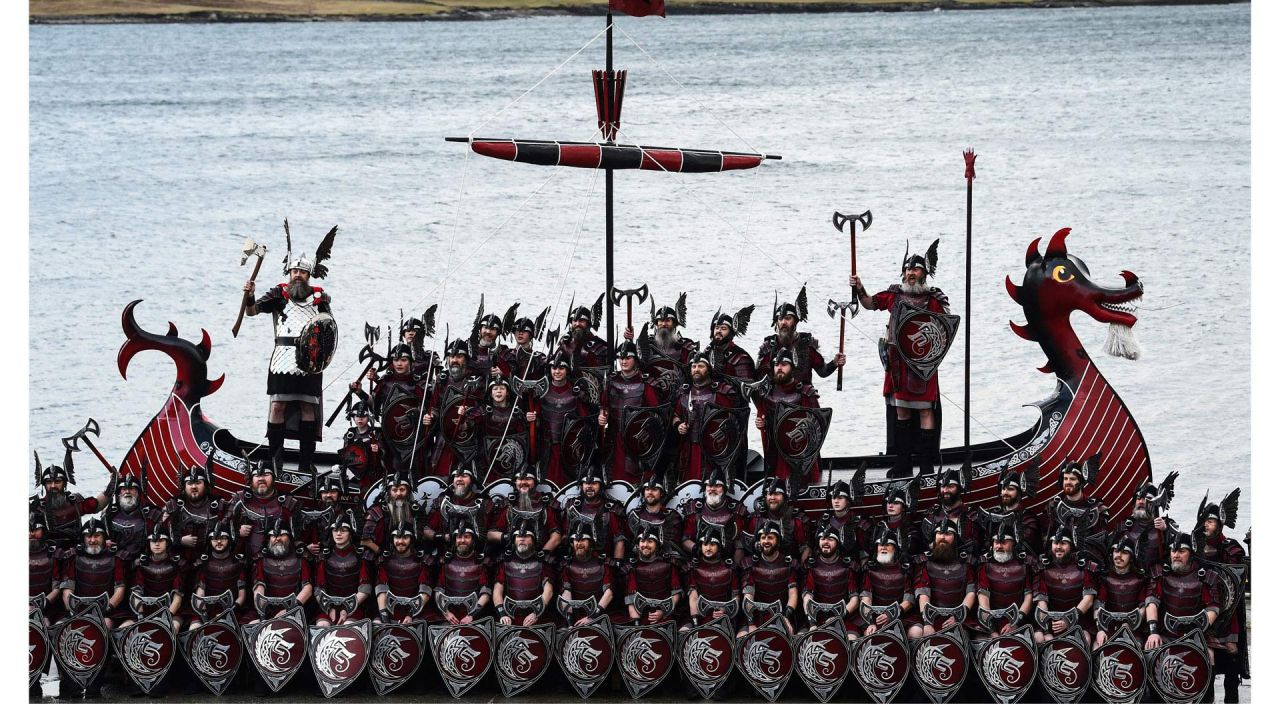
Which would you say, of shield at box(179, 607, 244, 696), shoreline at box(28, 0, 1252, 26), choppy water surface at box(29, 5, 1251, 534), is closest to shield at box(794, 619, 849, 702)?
shield at box(179, 607, 244, 696)

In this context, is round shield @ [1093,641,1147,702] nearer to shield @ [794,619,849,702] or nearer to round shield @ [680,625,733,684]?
shield @ [794,619,849,702]

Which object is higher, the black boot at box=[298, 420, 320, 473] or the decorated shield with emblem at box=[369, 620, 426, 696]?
the black boot at box=[298, 420, 320, 473]

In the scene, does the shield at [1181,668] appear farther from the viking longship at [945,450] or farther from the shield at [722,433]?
the shield at [722,433]

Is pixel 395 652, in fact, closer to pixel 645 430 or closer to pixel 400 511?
pixel 400 511

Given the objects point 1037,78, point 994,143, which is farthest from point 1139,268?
point 1037,78

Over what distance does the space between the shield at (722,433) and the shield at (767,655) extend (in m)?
1.66

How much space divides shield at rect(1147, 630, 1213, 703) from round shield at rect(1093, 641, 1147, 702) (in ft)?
0.35

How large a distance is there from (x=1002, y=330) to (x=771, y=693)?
14.9 meters

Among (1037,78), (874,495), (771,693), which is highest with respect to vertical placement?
(1037,78)

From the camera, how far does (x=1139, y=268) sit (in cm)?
3816

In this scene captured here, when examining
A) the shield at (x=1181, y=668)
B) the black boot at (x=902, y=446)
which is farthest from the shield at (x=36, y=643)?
the shield at (x=1181, y=668)

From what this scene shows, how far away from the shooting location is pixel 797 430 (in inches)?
859

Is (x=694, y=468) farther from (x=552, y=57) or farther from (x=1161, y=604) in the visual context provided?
(x=552, y=57)

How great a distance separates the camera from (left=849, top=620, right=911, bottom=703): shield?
2067 centimetres
